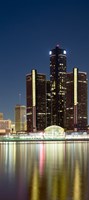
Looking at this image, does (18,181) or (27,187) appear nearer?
(27,187)

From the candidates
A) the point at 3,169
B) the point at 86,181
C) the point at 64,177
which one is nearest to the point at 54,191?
the point at 86,181

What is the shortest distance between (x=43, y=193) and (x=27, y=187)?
367 cm

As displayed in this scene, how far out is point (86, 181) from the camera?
37000 mm

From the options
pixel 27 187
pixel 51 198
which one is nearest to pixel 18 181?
pixel 27 187

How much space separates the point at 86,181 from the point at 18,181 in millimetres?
6072

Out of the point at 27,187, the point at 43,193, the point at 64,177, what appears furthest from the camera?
the point at 64,177

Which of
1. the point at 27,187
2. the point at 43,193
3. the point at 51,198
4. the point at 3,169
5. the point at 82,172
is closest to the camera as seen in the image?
the point at 51,198

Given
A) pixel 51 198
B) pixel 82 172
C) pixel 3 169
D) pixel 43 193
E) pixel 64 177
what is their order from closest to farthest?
pixel 51 198, pixel 43 193, pixel 64 177, pixel 82 172, pixel 3 169

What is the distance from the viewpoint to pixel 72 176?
134 feet

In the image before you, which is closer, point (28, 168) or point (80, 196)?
point (80, 196)

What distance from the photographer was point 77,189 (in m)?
32.7

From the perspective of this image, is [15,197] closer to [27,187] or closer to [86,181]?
[27,187]

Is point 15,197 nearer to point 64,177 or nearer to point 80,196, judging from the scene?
point 80,196

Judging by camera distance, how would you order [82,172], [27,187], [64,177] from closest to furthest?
1. [27,187]
2. [64,177]
3. [82,172]
